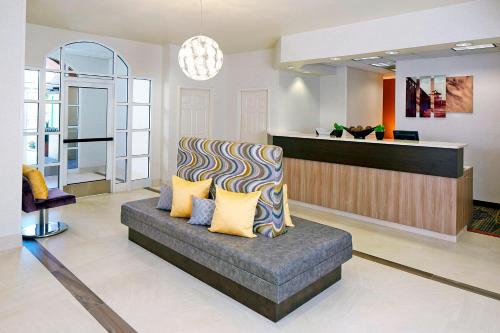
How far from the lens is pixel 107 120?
261 inches

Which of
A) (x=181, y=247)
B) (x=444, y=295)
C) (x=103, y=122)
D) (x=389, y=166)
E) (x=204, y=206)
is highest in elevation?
(x=103, y=122)

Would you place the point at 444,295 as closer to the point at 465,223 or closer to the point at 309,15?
the point at 465,223

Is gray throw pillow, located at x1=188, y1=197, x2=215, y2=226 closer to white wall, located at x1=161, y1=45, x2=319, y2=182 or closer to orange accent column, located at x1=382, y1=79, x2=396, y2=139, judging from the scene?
white wall, located at x1=161, y1=45, x2=319, y2=182

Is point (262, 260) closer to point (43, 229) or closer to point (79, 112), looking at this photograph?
point (43, 229)

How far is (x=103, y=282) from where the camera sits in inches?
124

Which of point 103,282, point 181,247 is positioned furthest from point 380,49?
point 103,282

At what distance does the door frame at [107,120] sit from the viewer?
19.8 ft

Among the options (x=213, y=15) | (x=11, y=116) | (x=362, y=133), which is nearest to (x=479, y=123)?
(x=362, y=133)

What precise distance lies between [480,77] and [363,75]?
2.80m

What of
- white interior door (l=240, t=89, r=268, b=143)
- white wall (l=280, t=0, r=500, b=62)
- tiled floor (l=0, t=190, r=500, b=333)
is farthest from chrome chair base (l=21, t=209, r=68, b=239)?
white wall (l=280, t=0, r=500, b=62)

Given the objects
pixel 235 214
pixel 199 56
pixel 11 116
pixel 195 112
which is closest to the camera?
pixel 235 214

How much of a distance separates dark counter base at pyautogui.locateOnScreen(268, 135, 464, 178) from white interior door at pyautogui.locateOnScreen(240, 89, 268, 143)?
1.13 meters

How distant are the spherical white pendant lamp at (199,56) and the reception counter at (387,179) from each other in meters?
2.50

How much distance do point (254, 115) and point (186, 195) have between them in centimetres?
405
